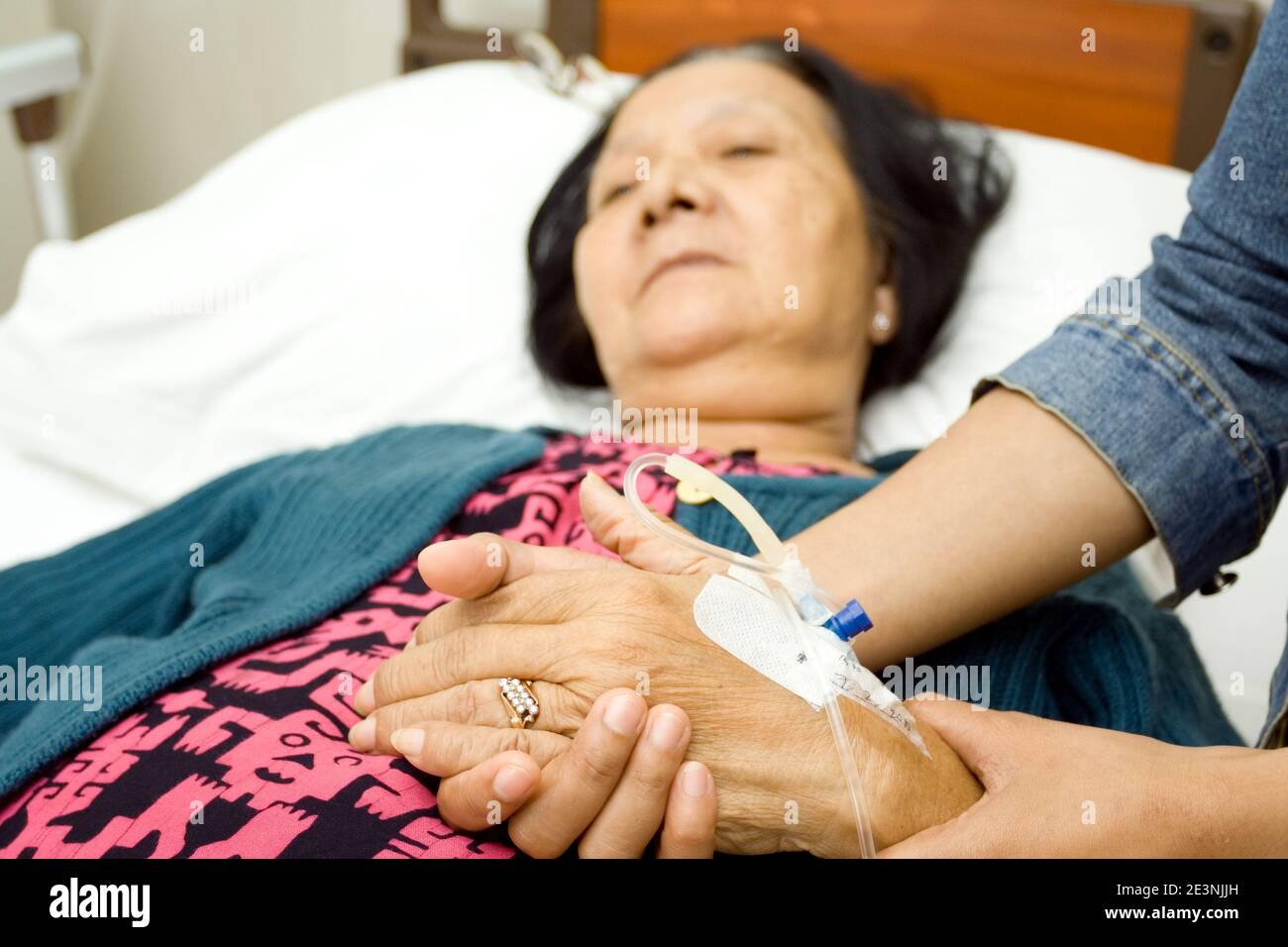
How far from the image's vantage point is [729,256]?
1321 millimetres

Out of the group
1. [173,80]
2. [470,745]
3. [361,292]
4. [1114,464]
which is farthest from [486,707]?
[173,80]

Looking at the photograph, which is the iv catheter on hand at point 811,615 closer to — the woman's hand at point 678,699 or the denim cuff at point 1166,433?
the woman's hand at point 678,699

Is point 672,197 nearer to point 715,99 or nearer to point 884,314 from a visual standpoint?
point 715,99

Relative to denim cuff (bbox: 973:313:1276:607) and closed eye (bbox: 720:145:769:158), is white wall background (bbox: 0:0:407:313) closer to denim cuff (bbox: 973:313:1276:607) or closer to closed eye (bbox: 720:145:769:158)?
closed eye (bbox: 720:145:769:158)

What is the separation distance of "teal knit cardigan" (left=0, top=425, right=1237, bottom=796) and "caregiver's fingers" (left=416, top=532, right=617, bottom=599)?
0.24 metres

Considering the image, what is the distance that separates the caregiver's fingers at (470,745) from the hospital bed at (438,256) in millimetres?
912

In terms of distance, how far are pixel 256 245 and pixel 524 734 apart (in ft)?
4.44

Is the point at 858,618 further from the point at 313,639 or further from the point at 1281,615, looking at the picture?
the point at 1281,615

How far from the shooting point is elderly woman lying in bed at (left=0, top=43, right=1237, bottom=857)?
719 millimetres

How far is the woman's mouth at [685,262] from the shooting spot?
133cm

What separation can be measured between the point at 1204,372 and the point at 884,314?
2.17 feet

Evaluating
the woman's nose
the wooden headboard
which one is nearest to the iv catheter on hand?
the woman's nose

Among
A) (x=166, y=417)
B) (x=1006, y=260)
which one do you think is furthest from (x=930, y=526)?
(x=166, y=417)

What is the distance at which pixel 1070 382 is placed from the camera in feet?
3.03
